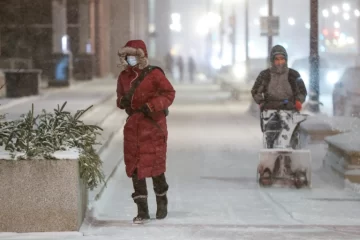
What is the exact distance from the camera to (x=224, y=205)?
34.5 feet

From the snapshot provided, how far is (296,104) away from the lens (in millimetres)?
11891

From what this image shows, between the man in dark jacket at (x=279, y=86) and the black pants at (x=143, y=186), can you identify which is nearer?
the black pants at (x=143, y=186)

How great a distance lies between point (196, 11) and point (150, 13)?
3318 inches

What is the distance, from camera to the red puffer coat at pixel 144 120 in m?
9.09

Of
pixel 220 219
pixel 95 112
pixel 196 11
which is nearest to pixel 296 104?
pixel 220 219

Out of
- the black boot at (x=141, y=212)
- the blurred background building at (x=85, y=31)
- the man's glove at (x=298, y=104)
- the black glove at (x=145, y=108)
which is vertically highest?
the blurred background building at (x=85, y=31)

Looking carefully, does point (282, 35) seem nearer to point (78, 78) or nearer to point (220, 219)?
point (78, 78)

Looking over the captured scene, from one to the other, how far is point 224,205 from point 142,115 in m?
1.92

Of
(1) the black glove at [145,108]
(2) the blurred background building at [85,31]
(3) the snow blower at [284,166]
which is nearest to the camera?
(1) the black glove at [145,108]

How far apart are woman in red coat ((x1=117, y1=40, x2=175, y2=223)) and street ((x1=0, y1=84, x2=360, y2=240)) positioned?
0.57 m

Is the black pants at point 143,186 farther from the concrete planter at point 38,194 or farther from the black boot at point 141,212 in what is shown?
the concrete planter at point 38,194

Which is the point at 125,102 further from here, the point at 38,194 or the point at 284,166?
the point at 284,166

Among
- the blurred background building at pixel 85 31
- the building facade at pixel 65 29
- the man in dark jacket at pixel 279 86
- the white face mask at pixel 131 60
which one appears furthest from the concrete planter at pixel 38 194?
the building facade at pixel 65 29

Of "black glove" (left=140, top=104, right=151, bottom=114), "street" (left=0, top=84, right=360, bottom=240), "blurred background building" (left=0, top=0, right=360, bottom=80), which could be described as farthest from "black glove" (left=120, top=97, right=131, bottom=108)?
"blurred background building" (left=0, top=0, right=360, bottom=80)
